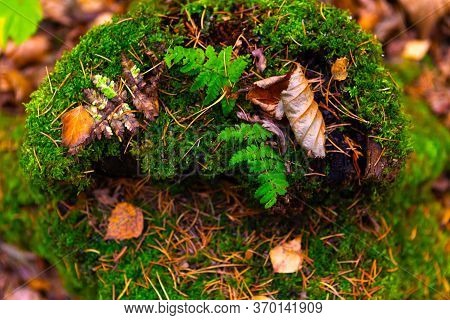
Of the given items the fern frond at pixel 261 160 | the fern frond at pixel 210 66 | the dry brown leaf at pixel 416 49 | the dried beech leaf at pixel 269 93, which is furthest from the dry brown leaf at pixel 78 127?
the dry brown leaf at pixel 416 49

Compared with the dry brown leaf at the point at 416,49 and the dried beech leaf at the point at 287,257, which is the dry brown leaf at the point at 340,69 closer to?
the dried beech leaf at the point at 287,257

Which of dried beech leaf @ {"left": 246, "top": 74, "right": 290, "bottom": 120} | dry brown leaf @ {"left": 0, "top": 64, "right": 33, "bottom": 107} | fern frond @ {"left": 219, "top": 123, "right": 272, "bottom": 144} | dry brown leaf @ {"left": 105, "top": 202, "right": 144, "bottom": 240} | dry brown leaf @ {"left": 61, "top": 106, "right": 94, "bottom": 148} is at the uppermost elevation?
dry brown leaf @ {"left": 0, "top": 64, "right": 33, "bottom": 107}

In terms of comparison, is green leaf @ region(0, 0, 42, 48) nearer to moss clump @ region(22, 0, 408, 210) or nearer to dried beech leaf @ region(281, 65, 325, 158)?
moss clump @ region(22, 0, 408, 210)

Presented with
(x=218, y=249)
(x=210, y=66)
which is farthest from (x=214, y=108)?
(x=218, y=249)

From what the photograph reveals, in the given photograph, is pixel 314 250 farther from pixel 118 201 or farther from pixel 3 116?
pixel 3 116

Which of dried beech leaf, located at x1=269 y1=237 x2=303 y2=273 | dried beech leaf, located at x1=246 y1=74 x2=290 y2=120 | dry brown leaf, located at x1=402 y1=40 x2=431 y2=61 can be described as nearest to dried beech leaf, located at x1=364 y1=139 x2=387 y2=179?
dried beech leaf, located at x1=246 y1=74 x2=290 y2=120

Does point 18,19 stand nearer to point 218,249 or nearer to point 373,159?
point 218,249

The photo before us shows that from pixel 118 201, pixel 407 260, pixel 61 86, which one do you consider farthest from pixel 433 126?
pixel 61 86
